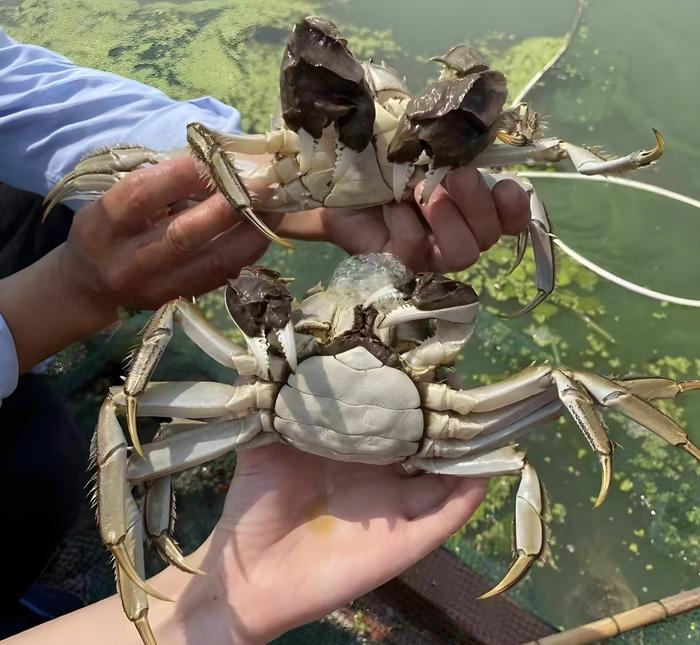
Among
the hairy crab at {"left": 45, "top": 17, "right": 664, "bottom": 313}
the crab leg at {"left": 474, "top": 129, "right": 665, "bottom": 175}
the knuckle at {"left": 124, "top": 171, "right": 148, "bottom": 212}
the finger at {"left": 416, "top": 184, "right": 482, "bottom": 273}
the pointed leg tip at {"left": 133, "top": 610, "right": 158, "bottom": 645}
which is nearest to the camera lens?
the pointed leg tip at {"left": 133, "top": 610, "right": 158, "bottom": 645}

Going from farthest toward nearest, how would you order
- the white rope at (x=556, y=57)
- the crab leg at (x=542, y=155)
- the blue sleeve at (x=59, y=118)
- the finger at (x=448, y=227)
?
1. the white rope at (x=556, y=57)
2. the blue sleeve at (x=59, y=118)
3. the finger at (x=448, y=227)
4. the crab leg at (x=542, y=155)

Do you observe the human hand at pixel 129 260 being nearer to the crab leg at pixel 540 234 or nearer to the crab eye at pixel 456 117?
the crab eye at pixel 456 117

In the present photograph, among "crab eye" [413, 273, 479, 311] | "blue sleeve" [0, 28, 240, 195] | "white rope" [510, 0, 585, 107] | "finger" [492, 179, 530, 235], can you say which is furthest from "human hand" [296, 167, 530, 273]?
"white rope" [510, 0, 585, 107]

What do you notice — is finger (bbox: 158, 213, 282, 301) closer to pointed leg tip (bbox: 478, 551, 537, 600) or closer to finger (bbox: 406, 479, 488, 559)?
finger (bbox: 406, 479, 488, 559)

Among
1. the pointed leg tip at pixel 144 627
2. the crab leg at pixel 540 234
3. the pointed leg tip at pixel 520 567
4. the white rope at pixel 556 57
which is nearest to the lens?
the pointed leg tip at pixel 144 627

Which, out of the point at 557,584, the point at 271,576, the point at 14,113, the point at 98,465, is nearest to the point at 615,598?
the point at 557,584

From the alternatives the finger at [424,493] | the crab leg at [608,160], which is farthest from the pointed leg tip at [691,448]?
the crab leg at [608,160]

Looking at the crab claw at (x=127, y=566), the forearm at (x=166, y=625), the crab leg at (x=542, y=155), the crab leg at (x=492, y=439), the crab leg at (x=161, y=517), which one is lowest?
the forearm at (x=166, y=625)
